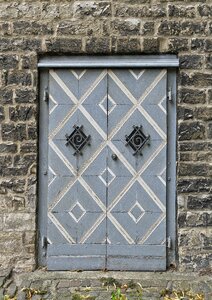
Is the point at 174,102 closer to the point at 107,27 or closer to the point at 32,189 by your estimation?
the point at 107,27

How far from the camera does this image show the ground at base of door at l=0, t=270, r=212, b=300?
15.9 feet

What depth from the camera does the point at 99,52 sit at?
531 cm

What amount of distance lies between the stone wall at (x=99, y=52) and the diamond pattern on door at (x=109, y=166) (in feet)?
0.70

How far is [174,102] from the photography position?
5375 millimetres

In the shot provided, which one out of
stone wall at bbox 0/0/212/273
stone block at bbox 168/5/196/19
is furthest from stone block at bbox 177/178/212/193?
stone block at bbox 168/5/196/19

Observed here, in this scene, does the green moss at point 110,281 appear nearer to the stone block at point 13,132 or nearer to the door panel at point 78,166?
Result: the door panel at point 78,166

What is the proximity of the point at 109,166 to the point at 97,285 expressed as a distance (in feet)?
4.01

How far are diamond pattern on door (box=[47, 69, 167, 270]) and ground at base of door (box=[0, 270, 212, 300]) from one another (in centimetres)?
15

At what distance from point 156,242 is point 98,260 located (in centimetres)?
64

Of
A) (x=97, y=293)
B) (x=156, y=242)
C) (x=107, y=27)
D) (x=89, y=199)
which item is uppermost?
(x=107, y=27)

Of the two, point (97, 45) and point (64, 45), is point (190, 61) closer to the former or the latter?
point (97, 45)

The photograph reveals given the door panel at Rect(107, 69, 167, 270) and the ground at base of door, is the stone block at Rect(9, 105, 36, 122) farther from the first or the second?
the ground at base of door

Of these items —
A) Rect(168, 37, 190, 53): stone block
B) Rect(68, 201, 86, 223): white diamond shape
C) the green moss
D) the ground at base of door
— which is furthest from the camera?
Rect(68, 201, 86, 223): white diamond shape

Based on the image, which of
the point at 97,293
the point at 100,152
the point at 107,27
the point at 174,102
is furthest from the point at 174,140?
the point at 97,293
